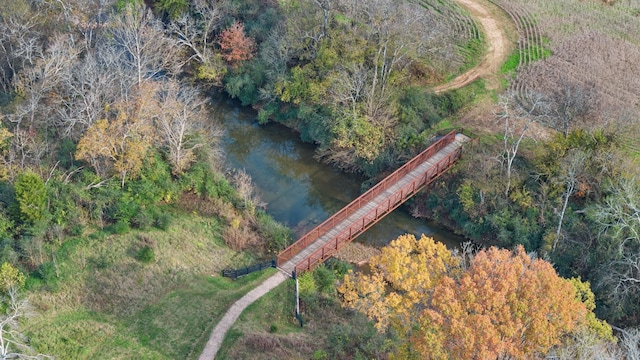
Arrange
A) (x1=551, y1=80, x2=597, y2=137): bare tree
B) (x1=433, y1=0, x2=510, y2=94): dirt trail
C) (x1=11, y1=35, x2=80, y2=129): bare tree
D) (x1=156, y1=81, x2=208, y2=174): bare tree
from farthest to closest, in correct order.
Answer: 1. (x1=433, y1=0, x2=510, y2=94): dirt trail
2. (x1=551, y1=80, x2=597, y2=137): bare tree
3. (x1=11, y1=35, x2=80, y2=129): bare tree
4. (x1=156, y1=81, x2=208, y2=174): bare tree

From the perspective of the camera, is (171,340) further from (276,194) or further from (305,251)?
(276,194)

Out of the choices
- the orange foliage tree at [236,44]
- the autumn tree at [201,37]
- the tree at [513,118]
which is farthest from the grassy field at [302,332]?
the autumn tree at [201,37]

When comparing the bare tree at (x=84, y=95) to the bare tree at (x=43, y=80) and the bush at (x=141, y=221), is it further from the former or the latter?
the bush at (x=141, y=221)

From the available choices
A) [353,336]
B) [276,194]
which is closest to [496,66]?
[276,194]

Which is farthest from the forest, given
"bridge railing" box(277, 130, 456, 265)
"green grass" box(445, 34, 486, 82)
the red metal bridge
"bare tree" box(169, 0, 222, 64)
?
"bridge railing" box(277, 130, 456, 265)

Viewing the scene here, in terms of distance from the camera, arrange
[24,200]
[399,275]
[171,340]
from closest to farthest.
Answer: [399,275] < [171,340] < [24,200]

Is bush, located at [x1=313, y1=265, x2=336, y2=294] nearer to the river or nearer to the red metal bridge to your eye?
→ the red metal bridge
